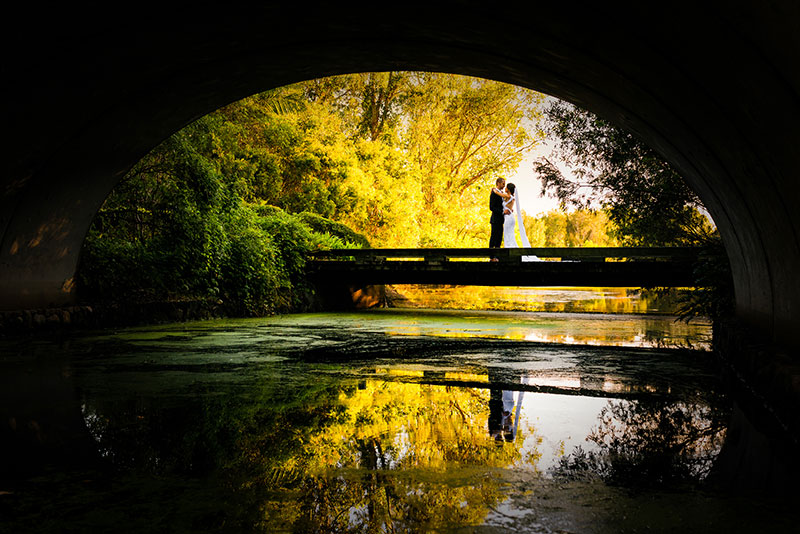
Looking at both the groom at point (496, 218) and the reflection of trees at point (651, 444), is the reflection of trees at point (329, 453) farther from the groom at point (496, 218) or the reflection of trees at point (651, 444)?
the groom at point (496, 218)

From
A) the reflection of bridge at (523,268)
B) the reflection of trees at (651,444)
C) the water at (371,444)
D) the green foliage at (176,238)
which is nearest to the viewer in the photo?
the water at (371,444)

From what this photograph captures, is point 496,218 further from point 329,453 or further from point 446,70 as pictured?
point 329,453

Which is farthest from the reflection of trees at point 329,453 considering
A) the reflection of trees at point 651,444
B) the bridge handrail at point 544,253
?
the bridge handrail at point 544,253

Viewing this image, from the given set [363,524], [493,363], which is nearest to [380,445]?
[363,524]

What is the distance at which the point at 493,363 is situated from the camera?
7.13 meters

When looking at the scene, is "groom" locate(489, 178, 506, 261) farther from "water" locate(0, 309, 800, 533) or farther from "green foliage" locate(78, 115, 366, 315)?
"water" locate(0, 309, 800, 533)

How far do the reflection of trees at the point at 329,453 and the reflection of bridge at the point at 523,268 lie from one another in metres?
10.0

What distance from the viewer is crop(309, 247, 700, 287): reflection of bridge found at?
47.3 feet

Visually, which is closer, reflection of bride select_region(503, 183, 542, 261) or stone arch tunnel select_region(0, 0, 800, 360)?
stone arch tunnel select_region(0, 0, 800, 360)

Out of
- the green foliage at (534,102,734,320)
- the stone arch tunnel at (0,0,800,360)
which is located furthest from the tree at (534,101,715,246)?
the stone arch tunnel at (0,0,800,360)

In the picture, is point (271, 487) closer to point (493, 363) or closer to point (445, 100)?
point (493, 363)

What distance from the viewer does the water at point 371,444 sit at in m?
2.59

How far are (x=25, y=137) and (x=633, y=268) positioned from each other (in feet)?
38.8

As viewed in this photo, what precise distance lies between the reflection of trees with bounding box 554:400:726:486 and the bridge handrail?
807cm
